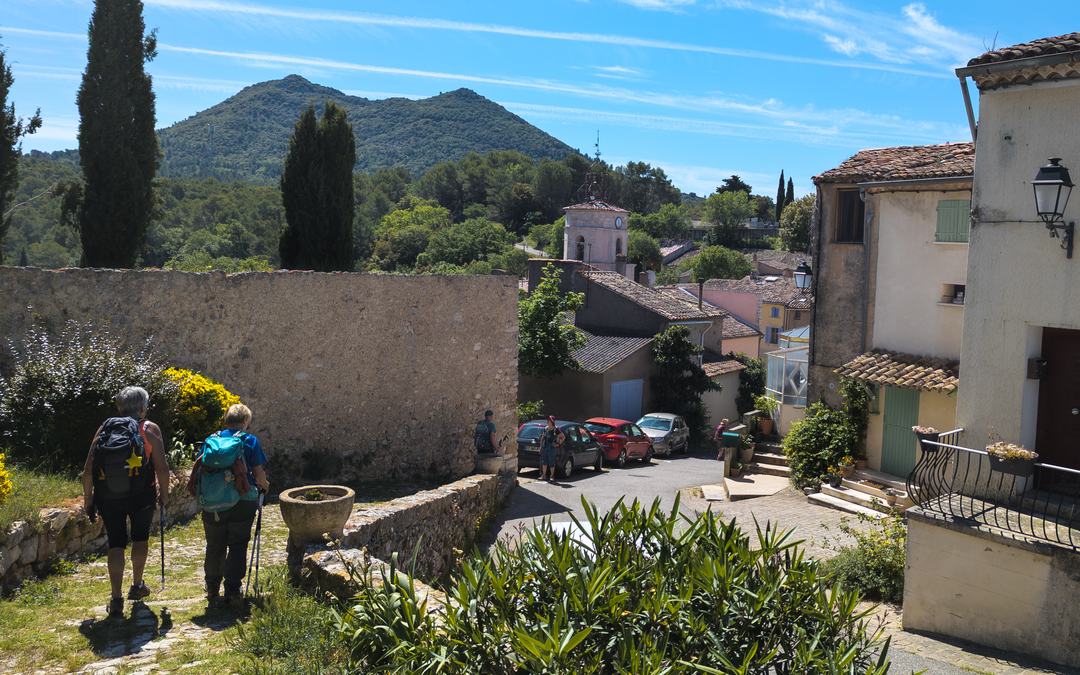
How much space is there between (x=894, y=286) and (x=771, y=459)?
18.4ft

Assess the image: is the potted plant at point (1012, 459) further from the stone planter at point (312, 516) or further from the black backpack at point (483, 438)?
the black backpack at point (483, 438)

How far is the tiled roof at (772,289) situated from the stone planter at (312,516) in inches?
1638

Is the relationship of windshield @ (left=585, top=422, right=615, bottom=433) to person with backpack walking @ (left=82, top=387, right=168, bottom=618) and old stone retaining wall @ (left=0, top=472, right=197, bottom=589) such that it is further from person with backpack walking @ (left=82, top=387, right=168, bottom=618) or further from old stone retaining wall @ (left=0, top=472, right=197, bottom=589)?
person with backpack walking @ (left=82, top=387, right=168, bottom=618)

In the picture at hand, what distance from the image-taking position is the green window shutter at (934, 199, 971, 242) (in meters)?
14.9

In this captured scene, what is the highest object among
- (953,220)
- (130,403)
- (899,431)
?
(953,220)

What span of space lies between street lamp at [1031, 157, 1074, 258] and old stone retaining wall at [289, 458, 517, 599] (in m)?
7.47

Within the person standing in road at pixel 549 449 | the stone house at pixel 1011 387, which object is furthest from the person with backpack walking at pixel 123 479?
the person standing in road at pixel 549 449

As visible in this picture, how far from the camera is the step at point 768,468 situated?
19.2m

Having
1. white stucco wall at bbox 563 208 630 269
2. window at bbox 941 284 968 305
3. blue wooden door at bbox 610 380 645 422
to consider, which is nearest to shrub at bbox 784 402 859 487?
window at bbox 941 284 968 305

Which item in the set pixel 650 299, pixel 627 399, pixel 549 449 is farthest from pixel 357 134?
pixel 549 449

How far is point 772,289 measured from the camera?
52.9 metres

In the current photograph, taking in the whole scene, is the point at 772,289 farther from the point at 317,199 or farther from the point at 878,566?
the point at 878,566

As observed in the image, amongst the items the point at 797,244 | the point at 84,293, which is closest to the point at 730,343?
the point at 84,293

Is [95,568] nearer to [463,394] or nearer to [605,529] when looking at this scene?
[605,529]
